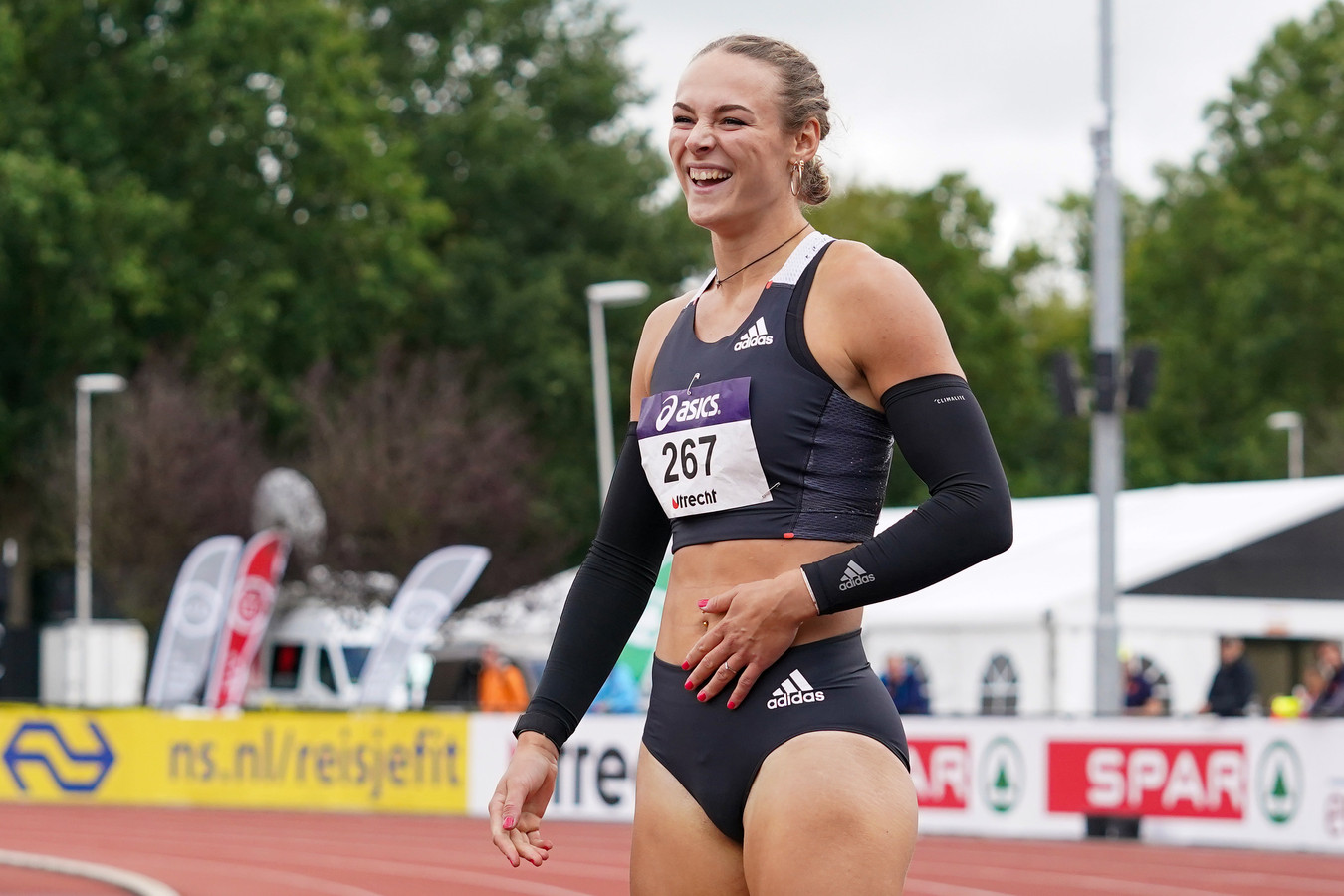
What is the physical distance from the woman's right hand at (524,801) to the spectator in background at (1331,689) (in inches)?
567

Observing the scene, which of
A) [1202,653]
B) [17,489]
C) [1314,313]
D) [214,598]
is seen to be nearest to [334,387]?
[17,489]

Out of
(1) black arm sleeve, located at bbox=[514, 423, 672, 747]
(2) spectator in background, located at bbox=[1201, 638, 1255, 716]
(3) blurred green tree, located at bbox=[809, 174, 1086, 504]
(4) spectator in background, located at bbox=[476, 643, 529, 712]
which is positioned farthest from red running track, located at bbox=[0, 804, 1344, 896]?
(3) blurred green tree, located at bbox=[809, 174, 1086, 504]

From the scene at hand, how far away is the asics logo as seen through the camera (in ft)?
9.84

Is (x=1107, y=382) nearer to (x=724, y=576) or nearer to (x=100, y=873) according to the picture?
(x=100, y=873)

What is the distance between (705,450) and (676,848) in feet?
1.80

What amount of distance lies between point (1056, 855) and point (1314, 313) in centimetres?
3859

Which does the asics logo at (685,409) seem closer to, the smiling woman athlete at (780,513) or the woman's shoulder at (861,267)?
the smiling woman athlete at (780,513)

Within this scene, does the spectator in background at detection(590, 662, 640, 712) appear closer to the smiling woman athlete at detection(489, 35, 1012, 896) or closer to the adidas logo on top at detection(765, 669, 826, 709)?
the smiling woman athlete at detection(489, 35, 1012, 896)

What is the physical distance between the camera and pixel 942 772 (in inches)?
701

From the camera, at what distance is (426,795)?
2045 cm

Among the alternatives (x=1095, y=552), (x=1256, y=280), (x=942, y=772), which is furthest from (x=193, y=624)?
(x=1256, y=280)

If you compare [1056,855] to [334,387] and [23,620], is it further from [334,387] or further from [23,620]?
[23,620]

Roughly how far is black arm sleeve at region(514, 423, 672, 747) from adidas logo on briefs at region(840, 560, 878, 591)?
0.54 m

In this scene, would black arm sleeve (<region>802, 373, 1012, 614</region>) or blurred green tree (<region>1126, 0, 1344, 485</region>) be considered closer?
black arm sleeve (<region>802, 373, 1012, 614</region>)
